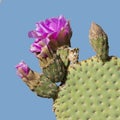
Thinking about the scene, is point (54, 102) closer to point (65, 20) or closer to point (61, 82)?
point (61, 82)

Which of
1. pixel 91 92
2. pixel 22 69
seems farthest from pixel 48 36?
pixel 91 92

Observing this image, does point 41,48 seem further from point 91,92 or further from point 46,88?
point 91,92

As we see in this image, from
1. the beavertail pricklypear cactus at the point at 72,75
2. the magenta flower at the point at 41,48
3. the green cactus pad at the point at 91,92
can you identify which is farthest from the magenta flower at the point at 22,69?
the green cactus pad at the point at 91,92

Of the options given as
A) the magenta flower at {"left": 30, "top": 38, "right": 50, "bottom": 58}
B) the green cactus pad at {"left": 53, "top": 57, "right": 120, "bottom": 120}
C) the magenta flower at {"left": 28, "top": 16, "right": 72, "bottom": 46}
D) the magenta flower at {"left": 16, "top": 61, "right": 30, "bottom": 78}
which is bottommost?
the green cactus pad at {"left": 53, "top": 57, "right": 120, "bottom": 120}

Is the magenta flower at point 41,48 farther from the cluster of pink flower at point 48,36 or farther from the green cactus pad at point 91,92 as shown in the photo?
the green cactus pad at point 91,92

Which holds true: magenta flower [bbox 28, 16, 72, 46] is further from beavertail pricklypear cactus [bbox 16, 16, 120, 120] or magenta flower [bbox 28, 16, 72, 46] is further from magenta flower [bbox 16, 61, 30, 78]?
→ magenta flower [bbox 16, 61, 30, 78]

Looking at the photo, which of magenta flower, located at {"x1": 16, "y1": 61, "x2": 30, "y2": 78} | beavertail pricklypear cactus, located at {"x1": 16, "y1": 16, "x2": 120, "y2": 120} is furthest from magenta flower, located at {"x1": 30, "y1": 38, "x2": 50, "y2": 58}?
magenta flower, located at {"x1": 16, "y1": 61, "x2": 30, "y2": 78}
